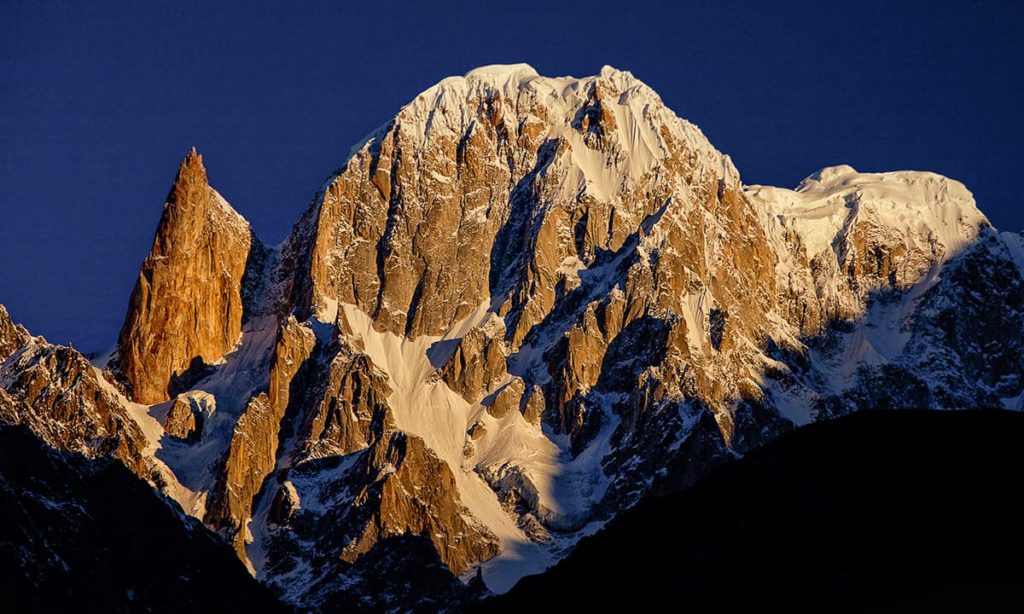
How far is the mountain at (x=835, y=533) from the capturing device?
91812mm

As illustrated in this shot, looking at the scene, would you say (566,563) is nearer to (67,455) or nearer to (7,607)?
(7,607)

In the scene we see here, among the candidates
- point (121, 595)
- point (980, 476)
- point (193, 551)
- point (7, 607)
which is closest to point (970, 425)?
point (980, 476)

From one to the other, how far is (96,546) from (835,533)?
73.4m

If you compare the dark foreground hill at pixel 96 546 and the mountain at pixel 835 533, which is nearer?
the mountain at pixel 835 533

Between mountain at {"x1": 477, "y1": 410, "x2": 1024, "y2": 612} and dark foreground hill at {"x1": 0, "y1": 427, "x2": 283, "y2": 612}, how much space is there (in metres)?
43.7

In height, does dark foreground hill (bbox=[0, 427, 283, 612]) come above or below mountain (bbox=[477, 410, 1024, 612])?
above

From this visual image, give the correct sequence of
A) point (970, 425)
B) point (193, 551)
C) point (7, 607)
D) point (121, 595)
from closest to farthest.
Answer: point (970, 425) < point (7, 607) < point (121, 595) < point (193, 551)

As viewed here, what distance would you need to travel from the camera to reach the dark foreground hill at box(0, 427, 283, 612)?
143500mm

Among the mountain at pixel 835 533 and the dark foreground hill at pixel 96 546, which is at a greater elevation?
the dark foreground hill at pixel 96 546

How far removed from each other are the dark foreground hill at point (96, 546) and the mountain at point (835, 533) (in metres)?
43.7

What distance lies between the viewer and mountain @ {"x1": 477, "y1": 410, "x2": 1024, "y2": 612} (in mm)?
91812

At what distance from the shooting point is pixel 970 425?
104 meters

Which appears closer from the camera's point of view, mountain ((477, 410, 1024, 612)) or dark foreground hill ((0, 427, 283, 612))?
mountain ((477, 410, 1024, 612))

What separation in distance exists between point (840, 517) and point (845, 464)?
559 centimetres
